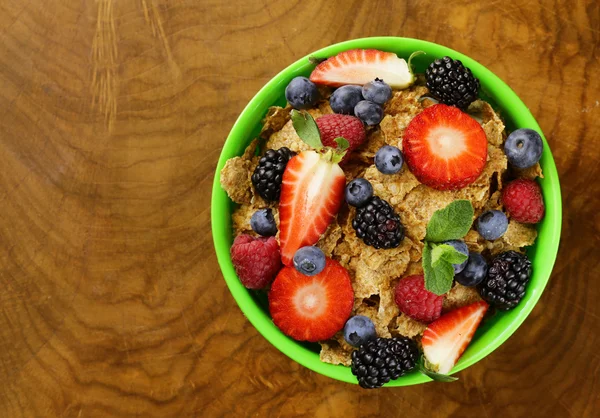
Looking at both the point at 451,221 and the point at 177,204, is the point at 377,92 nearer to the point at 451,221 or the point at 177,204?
the point at 451,221

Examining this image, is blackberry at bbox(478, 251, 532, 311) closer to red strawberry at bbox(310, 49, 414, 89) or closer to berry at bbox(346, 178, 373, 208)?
berry at bbox(346, 178, 373, 208)

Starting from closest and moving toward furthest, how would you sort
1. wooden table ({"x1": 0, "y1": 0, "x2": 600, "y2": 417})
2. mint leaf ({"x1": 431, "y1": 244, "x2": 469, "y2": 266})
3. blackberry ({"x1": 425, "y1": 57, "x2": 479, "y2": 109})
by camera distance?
1. mint leaf ({"x1": 431, "y1": 244, "x2": 469, "y2": 266})
2. blackberry ({"x1": 425, "y1": 57, "x2": 479, "y2": 109})
3. wooden table ({"x1": 0, "y1": 0, "x2": 600, "y2": 417})

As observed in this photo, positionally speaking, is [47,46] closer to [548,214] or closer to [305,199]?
[305,199]

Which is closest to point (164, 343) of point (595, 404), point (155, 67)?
point (155, 67)

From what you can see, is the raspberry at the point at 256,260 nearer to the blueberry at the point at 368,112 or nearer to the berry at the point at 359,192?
the berry at the point at 359,192

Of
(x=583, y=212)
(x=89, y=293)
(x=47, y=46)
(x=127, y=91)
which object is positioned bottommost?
(x=89, y=293)

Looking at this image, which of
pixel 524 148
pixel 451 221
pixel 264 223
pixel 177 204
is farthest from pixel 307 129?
pixel 177 204

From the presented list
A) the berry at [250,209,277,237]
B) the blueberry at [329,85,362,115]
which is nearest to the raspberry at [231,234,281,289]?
the berry at [250,209,277,237]
